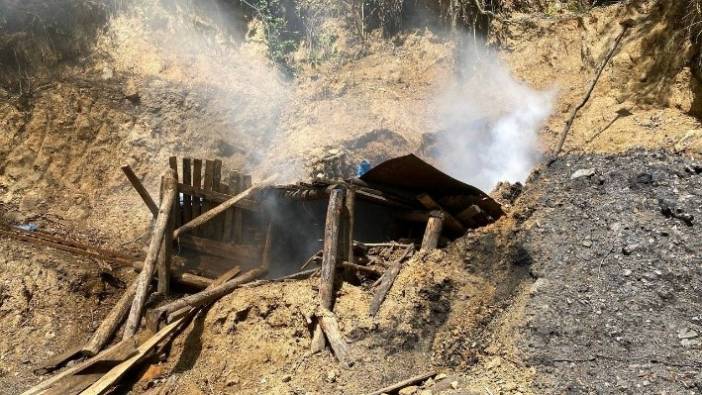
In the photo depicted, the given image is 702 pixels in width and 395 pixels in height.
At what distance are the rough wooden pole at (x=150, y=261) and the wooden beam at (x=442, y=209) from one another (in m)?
3.11

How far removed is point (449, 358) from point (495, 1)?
9.05 meters

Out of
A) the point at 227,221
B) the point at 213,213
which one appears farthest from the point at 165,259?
the point at 227,221

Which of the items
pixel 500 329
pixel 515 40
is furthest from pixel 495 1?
pixel 500 329

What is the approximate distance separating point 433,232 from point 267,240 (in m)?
2.39

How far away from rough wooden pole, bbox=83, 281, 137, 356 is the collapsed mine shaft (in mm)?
13

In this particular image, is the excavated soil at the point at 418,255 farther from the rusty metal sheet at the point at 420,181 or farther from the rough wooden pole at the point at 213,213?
the rough wooden pole at the point at 213,213

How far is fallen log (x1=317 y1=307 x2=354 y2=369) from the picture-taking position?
587 cm

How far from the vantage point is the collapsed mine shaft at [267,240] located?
659cm

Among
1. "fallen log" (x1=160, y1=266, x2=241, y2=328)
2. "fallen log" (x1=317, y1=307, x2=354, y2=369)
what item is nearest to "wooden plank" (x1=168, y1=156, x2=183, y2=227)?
"fallen log" (x1=160, y1=266, x2=241, y2=328)

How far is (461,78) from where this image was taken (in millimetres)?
12453

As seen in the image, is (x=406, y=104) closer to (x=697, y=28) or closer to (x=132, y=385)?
(x=697, y=28)

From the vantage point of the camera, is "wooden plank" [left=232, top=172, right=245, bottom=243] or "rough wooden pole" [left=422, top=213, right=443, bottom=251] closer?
"rough wooden pole" [left=422, top=213, right=443, bottom=251]

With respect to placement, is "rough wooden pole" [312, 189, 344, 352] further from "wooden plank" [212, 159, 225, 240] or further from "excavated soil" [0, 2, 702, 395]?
"wooden plank" [212, 159, 225, 240]

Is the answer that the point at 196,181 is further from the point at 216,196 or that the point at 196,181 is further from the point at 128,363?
the point at 128,363
